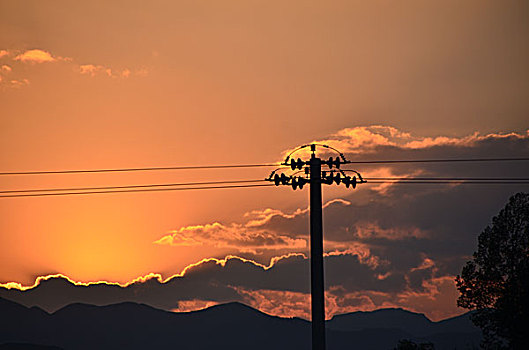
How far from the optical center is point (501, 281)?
69.4 m

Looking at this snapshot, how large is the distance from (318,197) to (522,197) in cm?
3015

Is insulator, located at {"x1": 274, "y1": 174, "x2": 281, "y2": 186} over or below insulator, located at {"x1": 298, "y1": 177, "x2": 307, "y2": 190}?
over

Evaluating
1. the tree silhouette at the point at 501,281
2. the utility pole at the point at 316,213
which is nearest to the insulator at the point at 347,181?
the utility pole at the point at 316,213

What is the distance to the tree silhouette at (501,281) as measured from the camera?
6769cm

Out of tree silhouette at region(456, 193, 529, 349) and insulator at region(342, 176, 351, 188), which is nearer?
insulator at region(342, 176, 351, 188)

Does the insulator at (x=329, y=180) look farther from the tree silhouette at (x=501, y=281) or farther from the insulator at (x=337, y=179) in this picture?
the tree silhouette at (x=501, y=281)

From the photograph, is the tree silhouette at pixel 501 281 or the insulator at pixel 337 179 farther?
the tree silhouette at pixel 501 281

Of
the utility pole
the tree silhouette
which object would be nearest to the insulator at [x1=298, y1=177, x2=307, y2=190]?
the utility pole

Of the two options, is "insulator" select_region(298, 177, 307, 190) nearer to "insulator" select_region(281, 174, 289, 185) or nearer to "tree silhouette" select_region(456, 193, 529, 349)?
"insulator" select_region(281, 174, 289, 185)

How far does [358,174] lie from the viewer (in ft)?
153

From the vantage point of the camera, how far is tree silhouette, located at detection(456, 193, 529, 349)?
67.7 m

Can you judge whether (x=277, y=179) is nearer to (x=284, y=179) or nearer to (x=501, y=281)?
(x=284, y=179)

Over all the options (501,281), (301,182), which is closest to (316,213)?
(301,182)

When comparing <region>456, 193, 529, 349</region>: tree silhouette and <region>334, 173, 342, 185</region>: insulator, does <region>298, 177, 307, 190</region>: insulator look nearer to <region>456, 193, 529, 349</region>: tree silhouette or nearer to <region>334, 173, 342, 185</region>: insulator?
<region>334, 173, 342, 185</region>: insulator
